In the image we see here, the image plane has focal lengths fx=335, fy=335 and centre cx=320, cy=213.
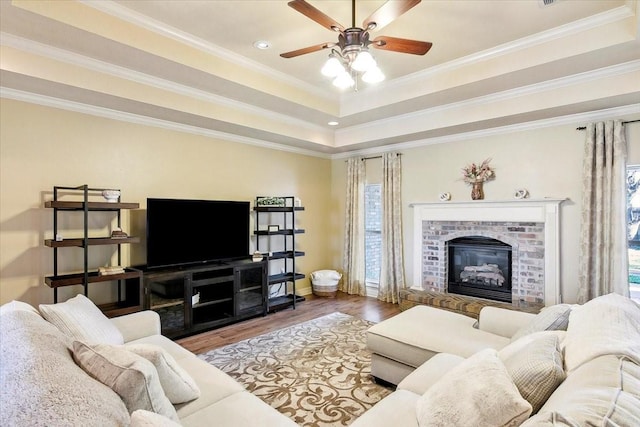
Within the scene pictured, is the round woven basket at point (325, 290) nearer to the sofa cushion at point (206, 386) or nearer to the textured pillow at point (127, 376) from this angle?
the sofa cushion at point (206, 386)

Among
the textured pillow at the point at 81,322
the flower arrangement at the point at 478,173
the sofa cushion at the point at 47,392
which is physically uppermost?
the flower arrangement at the point at 478,173

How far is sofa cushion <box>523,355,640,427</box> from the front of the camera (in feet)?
2.84

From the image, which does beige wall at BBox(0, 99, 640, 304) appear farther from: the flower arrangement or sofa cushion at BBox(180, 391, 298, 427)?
sofa cushion at BBox(180, 391, 298, 427)

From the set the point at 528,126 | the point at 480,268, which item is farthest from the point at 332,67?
the point at 480,268

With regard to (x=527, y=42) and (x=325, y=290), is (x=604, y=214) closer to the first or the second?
(x=527, y=42)

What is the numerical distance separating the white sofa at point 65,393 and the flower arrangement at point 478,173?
156 inches

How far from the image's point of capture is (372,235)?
5.80m

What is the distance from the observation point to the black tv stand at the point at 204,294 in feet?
12.0

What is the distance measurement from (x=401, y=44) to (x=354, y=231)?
372 centimetres

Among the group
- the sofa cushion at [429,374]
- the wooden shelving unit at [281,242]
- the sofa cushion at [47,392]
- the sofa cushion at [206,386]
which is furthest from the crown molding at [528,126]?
the sofa cushion at [47,392]

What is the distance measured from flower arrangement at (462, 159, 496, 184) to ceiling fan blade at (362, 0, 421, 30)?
2.94 m

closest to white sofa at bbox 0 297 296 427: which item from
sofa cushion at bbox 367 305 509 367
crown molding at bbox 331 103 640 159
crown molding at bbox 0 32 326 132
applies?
sofa cushion at bbox 367 305 509 367

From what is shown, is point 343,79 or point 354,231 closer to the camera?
point 343,79

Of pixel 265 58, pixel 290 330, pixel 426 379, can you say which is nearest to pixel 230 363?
pixel 290 330
